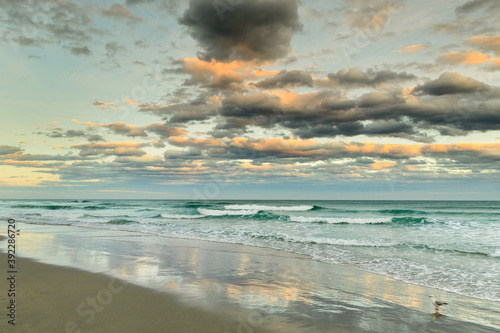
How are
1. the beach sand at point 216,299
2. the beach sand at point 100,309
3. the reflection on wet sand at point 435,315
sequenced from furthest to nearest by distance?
the reflection on wet sand at point 435,315
the beach sand at point 216,299
the beach sand at point 100,309

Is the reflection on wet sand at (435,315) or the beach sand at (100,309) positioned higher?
the beach sand at (100,309)

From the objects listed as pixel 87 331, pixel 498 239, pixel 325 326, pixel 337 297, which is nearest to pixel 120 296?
pixel 87 331

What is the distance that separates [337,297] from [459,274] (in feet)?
19.1

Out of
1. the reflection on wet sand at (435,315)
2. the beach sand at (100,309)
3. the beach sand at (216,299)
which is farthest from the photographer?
the reflection on wet sand at (435,315)

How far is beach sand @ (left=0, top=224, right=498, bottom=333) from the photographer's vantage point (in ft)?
17.2

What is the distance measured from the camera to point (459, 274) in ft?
33.6

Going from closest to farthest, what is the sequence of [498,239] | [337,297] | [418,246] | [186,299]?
[186,299]
[337,297]
[418,246]
[498,239]

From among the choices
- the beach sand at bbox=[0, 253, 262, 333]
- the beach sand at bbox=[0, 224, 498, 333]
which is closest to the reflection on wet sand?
the beach sand at bbox=[0, 224, 498, 333]

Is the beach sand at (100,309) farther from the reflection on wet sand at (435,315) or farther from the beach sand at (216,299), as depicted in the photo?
the reflection on wet sand at (435,315)

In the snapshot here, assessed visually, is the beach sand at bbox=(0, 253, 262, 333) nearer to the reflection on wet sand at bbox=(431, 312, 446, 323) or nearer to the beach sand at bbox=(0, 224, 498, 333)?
the beach sand at bbox=(0, 224, 498, 333)

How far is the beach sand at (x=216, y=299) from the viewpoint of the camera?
17.2 feet

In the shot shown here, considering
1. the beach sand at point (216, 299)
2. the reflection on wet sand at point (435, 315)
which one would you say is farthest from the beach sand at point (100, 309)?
the reflection on wet sand at point (435, 315)

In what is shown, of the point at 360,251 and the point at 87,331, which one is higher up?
the point at 87,331

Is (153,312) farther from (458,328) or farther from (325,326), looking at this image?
(458,328)
